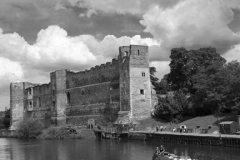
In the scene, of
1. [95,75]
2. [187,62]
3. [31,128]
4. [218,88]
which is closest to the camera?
[218,88]

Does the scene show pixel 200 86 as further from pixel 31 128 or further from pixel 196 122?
pixel 31 128

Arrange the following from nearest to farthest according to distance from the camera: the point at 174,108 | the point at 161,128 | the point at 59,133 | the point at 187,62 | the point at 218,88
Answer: the point at 161,128 < the point at 218,88 < the point at 174,108 < the point at 59,133 < the point at 187,62

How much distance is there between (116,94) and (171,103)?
364 inches

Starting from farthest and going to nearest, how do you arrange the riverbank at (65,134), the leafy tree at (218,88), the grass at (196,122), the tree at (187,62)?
the tree at (187,62), the riverbank at (65,134), the leafy tree at (218,88), the grass at (196,122)

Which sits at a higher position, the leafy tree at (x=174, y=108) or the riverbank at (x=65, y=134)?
the leafy tree at (x=174, y=108)

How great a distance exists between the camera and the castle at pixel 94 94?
53.7 m

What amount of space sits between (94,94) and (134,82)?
437 inches

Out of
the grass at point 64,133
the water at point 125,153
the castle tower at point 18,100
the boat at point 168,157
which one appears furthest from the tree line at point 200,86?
the castle tower at point 18,100

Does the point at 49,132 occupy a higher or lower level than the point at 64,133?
higher

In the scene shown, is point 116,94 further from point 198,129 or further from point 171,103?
point 198,129

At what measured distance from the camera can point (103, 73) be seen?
60750 millimetres

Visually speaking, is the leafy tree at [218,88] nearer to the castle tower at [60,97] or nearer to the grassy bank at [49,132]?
the grassy bank at [49,132]

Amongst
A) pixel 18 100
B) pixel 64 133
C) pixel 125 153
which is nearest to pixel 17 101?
pixel 18 100

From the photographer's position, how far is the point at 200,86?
49.6 m
